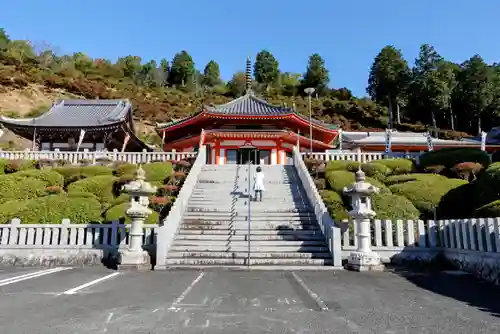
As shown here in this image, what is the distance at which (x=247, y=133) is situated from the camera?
1043 inches

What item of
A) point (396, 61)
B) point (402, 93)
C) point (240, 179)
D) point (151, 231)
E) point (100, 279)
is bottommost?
point (100, 279)

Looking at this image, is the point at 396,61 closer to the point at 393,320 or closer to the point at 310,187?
the point at 310,187

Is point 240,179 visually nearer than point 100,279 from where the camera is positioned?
No

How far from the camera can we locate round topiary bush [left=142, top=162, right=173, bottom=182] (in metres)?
17.5

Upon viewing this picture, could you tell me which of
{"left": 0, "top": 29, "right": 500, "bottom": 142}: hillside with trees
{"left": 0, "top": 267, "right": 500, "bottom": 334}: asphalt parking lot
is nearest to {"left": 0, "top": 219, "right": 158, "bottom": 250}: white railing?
{"left": 0, "top": 267, "right": 500, "bottom": 334}: asphalt parking lot

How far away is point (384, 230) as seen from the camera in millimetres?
11133

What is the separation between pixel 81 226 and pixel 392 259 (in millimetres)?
9465

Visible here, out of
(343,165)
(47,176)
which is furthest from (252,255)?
(47,176)

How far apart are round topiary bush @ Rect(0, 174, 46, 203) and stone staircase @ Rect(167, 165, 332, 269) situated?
6702 mm

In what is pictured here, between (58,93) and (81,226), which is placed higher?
(58,93)

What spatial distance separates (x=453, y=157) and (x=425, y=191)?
5379mm

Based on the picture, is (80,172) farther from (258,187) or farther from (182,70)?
(182,70)

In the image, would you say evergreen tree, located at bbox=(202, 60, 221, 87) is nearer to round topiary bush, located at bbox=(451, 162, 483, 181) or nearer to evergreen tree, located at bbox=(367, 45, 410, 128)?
evergreen tree, located at bbox=(367, 45, 410, 128)

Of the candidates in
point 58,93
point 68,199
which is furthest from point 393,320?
point 58,93
